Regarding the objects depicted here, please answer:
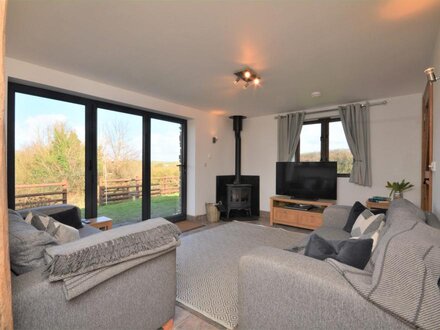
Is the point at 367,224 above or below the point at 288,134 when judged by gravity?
below

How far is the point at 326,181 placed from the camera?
4.12 meters

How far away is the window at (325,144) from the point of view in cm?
430

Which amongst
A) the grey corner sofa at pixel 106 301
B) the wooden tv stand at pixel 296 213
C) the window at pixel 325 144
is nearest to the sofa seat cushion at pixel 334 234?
the wooden tv stand at pixel 296 213

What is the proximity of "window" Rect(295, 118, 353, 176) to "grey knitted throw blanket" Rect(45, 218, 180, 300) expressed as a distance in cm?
383

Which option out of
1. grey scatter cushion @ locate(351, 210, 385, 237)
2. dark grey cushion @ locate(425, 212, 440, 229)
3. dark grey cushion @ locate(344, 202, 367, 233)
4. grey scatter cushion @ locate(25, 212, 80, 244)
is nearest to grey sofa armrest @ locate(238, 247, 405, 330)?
dark grey cushion @ locate(425, 212, 440, 229)

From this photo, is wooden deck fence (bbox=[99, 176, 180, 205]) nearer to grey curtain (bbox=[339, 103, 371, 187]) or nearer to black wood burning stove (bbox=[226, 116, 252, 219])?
black wood burning stove (bbox=[226, 116, 252, 219])

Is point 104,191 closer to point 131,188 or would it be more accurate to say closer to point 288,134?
point 131,188

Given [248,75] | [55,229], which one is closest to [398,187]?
[248,75]

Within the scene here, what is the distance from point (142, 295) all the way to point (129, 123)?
3040mm

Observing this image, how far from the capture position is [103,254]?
1.21m

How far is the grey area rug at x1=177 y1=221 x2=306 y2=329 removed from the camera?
1.85 metres

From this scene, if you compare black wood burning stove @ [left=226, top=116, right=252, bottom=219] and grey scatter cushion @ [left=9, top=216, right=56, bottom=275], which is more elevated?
grey scatter cushion @ [left=9, top=216, right=56, bottom=275]

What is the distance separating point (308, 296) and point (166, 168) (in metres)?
3.67

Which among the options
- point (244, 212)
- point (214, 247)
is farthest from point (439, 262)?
point (244, 212)
